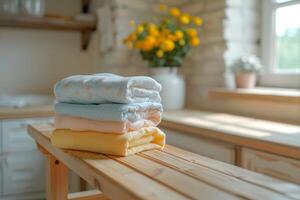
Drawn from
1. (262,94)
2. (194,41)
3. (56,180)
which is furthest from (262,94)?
(56,180)

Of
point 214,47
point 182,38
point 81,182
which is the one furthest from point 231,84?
point 81,182

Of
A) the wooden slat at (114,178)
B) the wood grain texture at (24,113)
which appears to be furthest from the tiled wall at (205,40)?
the wooden slat at (114,178)

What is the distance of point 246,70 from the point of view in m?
2.14

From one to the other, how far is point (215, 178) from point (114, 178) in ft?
0.63

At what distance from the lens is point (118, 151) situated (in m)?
0.90

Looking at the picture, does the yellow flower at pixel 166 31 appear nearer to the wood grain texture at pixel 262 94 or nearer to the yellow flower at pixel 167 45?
the yellow flower at pixel 167 45

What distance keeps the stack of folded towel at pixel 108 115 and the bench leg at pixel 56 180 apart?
285 millimetres

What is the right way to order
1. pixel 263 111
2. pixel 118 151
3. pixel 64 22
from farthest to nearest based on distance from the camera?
pixel 64 22 < pixel 263 111 < pixel 118 151

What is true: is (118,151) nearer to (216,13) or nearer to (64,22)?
(216,13)

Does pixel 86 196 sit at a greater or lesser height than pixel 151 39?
lesser

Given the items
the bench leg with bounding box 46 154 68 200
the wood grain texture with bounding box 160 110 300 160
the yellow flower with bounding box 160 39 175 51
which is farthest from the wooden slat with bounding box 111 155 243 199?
the yellow flower with bounding box 160 39 175 51

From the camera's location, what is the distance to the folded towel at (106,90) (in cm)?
89

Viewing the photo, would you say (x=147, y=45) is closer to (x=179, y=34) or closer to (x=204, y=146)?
(x=179, y=34)

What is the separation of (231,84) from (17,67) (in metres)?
1.42
